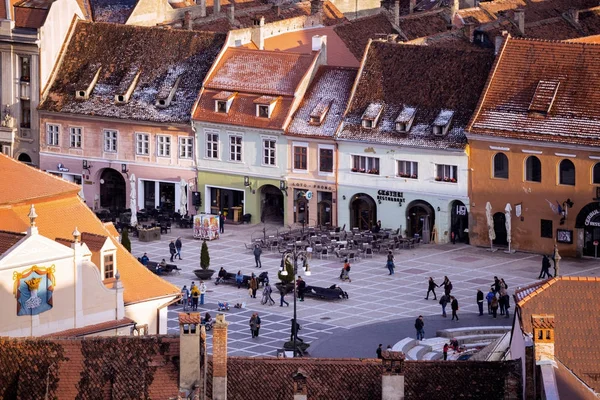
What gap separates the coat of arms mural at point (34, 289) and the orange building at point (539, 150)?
39.7 m

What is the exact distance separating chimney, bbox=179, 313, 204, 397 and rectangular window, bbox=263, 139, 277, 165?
6007cm

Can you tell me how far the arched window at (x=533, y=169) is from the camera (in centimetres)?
12069

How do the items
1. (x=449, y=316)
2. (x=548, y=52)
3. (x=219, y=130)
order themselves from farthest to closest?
(x=219, y=130)
(x=548, y=52)
(x=449, y=316)

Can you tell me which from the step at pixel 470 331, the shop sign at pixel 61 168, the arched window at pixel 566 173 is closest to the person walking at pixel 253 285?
the step at pixel 470 331

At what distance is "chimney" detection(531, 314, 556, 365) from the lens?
68.9 meters

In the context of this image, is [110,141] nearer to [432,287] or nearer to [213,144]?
[213,144]

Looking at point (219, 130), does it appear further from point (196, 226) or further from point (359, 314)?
point (359, 314)

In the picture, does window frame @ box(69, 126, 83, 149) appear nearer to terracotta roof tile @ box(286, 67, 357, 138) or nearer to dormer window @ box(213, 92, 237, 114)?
dormer window @ box(213, 92, 237, 114)

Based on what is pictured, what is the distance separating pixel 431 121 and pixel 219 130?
562 inches

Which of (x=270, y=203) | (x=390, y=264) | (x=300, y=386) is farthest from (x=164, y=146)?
(x=300, y=386)

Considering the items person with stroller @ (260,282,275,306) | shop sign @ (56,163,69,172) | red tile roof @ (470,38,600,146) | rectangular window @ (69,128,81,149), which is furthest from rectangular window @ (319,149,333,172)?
person with stroller @ (260,282,275,306)

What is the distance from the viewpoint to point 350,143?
127 metres

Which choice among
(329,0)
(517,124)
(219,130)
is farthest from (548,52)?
(329,0)

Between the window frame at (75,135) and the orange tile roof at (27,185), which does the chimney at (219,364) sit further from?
the window frame at (75,135)
